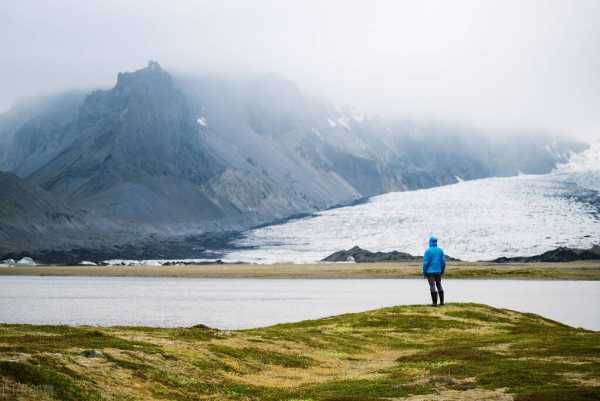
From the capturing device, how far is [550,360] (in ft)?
101

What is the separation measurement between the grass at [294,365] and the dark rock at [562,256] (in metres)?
156

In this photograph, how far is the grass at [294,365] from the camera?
75.9ft

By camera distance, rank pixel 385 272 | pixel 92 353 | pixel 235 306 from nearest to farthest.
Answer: pixel 92 353 → pixel 235 306 → pixel 385 272

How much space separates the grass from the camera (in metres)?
23.1

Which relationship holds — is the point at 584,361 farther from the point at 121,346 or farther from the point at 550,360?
the point at 121,346

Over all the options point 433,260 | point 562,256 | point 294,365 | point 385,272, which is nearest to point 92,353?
point 294,365

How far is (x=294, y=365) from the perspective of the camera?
108 feet

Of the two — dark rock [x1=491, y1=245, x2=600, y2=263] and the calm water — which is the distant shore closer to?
dark rock [x1=491, y1=245, x2=600, y2=263]

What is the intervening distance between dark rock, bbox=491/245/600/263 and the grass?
15618cm

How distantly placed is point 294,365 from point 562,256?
170864 mm

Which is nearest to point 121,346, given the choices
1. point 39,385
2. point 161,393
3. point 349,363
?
point 161,393

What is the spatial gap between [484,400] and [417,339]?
19712mm

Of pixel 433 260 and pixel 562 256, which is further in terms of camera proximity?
pixel 562 256

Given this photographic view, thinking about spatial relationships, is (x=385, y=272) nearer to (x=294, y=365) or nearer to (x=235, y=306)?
(x=235, y=306)
